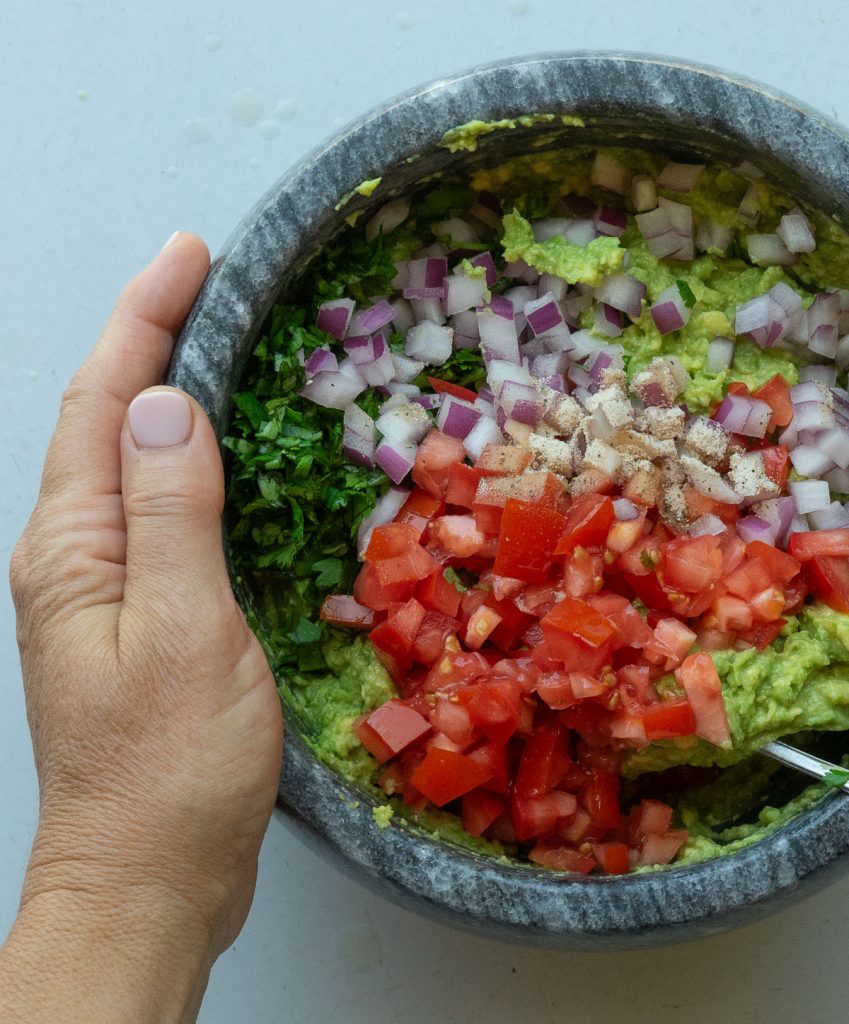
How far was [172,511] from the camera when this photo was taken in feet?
4.54

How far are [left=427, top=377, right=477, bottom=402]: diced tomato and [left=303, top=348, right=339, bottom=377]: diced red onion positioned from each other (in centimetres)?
16

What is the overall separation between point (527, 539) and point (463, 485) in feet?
0.46

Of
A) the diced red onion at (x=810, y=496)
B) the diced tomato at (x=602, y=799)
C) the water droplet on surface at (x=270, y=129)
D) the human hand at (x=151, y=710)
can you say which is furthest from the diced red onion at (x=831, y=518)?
the water droplet on surface at (x=270, y=129)

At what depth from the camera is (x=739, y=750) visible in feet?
4.96

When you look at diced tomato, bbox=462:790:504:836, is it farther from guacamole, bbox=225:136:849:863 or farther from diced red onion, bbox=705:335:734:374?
diced red onion, bbox=705:335:734:374

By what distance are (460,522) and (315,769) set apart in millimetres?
388

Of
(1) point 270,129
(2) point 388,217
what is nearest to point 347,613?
(2) point 388,217

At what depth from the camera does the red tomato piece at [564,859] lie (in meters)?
1.56

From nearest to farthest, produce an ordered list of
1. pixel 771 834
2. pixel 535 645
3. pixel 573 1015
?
1. pixel 771 834
2. pixel 535 645
3. pixel 573 1015

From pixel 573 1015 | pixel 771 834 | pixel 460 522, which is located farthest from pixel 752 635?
pixel 573 1015

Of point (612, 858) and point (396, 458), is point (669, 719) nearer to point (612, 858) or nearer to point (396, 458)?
point (612, 858)

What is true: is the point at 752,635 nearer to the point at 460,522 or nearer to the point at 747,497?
the point at 747,497

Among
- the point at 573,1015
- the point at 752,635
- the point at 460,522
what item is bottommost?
the point at 573,1015

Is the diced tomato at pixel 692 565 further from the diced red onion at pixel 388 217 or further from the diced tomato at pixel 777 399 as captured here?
the diced red onion at pixel 388 217
